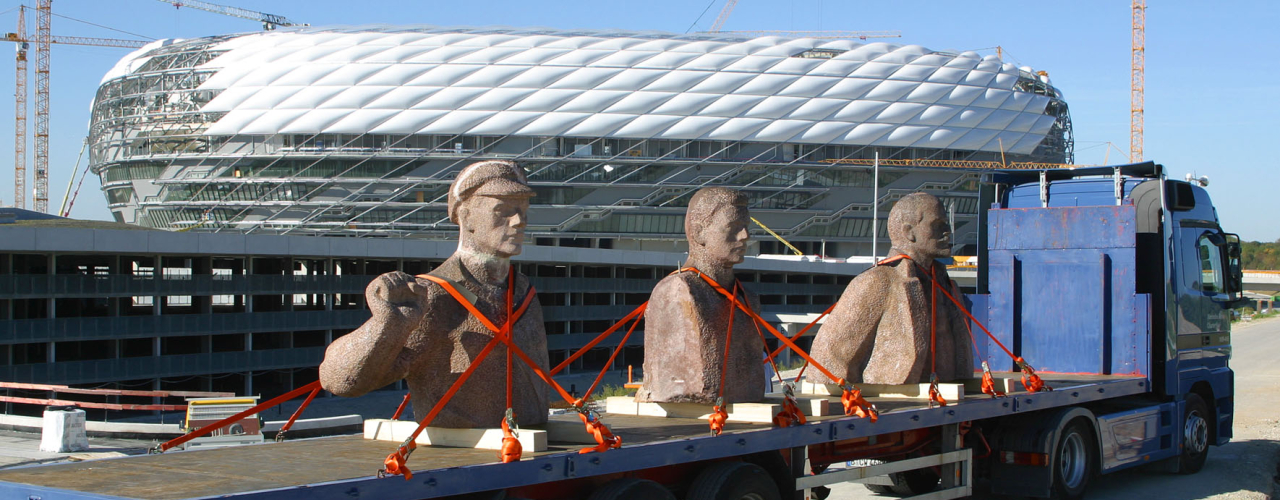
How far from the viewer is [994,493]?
1042 cm

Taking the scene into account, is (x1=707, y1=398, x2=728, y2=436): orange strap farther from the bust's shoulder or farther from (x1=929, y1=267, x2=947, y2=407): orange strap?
(x1=929, y1=267, x2=947, y2=407): orange strap

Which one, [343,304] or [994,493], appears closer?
[994,493]

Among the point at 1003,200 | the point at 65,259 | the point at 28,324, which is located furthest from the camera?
the point at 65,259

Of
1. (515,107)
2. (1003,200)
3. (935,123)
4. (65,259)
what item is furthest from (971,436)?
(935,123)

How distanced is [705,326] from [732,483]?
1.47 m

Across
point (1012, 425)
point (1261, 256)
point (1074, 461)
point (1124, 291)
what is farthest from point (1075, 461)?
point (1261, 256)

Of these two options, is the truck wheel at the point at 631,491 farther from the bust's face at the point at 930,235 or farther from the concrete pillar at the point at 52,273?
the concrete pillar at the point at 52,273

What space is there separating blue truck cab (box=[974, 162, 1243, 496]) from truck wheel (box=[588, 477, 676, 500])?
245 inches

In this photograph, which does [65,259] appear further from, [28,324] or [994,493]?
[994,493]

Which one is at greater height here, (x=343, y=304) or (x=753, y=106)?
(x=753, y=106)

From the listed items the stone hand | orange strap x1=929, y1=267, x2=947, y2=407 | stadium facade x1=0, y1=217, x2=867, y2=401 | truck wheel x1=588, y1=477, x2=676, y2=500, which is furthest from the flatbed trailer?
stadium facade x1=0, y1=217, x2=867, y2=401

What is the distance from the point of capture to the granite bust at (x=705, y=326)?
7844 millimetres

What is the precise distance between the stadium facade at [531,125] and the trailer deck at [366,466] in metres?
55.4

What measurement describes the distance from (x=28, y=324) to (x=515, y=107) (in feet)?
131
